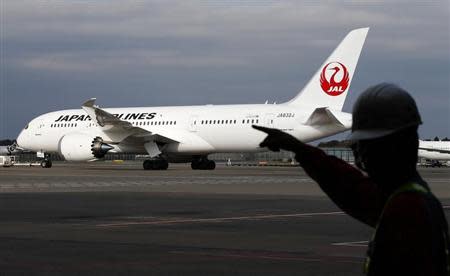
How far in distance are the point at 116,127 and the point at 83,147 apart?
90.4 inches

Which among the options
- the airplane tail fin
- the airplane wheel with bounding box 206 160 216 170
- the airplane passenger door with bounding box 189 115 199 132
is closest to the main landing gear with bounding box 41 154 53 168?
the airplane wheel with bounding box 206 160 216 170

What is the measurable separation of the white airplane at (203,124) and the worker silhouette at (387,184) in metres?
46.5

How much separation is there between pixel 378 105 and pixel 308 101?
50322 millimetres

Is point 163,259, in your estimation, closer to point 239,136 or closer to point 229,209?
point 229,209

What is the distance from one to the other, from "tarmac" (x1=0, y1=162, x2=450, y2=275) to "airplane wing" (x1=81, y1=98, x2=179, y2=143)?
26.0 meters

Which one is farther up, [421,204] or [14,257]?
[421,204]

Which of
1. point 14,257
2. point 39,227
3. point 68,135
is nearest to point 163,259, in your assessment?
point 14,257

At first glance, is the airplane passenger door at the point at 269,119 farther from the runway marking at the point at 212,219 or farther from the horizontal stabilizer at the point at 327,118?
the runway marking at the point at 212,219

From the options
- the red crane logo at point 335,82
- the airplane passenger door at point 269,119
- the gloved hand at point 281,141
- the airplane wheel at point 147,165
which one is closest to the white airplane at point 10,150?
the airplane wheel at point 147,165

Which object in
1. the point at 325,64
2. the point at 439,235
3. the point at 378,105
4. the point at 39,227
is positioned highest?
the point at 325,64

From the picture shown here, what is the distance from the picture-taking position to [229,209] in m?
22.3

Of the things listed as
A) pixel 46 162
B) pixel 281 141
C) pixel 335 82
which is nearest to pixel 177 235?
→ pixel 281 141

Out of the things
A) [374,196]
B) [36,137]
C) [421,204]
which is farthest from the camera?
[36,137]

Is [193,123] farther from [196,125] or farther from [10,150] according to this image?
[10,150]
